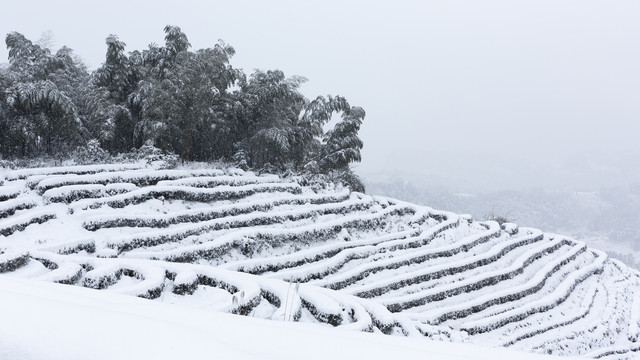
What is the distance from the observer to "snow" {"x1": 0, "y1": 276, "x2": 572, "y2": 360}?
176 cm

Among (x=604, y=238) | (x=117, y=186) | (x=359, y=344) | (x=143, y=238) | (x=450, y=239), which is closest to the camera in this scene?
(x=359, y=344)

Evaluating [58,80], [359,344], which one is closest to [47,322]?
[359,344]

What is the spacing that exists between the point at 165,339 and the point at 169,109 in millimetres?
14350

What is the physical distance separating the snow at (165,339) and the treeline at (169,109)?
13123 mm

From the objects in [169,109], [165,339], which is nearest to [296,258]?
[169,109]

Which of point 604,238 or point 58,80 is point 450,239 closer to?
point 58,80

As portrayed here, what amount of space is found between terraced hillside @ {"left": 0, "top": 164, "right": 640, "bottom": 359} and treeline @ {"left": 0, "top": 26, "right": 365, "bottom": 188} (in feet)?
8.61

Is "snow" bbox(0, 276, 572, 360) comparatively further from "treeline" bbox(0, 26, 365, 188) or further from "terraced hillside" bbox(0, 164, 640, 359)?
"treeline" bbox(0, 26, 365, 188)

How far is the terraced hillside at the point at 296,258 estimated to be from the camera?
671 cm

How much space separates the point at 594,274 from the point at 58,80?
69.8 feet

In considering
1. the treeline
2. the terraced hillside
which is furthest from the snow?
the treeline

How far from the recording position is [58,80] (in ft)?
50.8

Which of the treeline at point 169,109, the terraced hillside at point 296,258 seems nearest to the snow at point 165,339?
the terraced hillside at point 296,258

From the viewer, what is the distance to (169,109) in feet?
49.9
